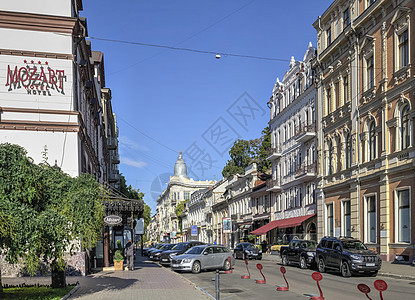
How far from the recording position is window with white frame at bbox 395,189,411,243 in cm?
2691

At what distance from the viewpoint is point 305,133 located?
41281mm

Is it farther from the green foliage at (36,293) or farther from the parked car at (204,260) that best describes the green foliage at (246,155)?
the green foliage at (36,293)

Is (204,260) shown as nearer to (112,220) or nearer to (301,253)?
(112,220)

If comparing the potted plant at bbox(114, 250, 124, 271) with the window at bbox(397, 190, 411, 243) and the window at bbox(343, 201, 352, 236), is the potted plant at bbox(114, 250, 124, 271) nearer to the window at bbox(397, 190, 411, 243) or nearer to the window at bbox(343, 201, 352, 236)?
the window at bbox(397, 190, 411, 243)

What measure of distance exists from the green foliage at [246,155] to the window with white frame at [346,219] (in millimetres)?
38061

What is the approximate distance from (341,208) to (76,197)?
86.5 feet

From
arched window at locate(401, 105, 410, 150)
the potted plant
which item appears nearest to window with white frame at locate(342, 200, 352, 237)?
arched window at locate(401, 105, 410, 150)

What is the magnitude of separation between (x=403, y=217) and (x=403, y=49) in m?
9.80

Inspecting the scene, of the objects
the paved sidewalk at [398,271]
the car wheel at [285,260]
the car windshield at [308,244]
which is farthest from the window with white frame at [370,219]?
the car wheel at [285,260]

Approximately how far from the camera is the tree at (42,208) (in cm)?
1079

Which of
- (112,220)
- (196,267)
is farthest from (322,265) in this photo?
(112,220)

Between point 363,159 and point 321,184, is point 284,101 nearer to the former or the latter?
point 321,184

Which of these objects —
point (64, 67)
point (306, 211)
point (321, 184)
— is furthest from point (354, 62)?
point (64, 67)

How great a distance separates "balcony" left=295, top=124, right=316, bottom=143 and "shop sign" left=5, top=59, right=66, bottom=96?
79.1 ft
